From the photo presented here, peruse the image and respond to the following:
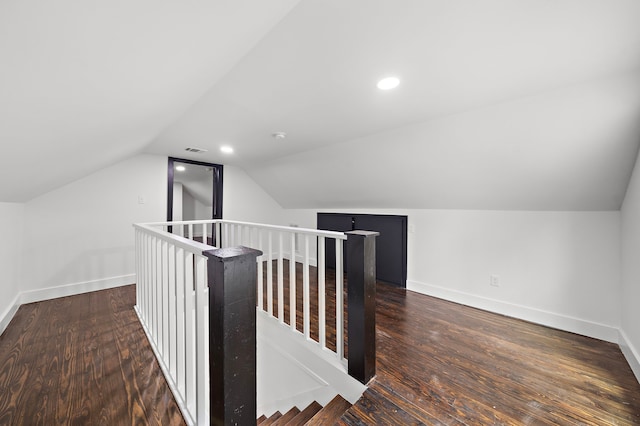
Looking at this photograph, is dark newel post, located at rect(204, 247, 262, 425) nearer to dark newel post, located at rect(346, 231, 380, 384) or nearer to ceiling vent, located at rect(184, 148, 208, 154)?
dark newel post, located at rect(346, 231, 380, 384)

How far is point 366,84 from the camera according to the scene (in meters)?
1.67

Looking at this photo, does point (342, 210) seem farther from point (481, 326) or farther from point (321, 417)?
point (321, 417)

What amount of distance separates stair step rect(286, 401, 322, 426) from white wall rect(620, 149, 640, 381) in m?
2.17

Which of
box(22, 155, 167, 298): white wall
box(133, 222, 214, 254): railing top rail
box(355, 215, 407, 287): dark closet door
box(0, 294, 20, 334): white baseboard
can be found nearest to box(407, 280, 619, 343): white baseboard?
box(355, 215, 407, 287): dark closet door

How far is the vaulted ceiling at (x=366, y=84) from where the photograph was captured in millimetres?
831

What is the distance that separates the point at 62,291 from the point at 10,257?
85 cm

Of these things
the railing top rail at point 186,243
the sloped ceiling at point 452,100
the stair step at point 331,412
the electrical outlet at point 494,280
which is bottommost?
the stair step at point 331,412

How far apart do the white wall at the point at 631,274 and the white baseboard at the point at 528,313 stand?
15 centimetres

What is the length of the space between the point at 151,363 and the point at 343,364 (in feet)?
4.64

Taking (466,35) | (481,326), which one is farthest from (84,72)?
(481,326)

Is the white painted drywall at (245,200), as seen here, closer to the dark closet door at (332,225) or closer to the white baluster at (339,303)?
Result: the dark closet door at (332,225)

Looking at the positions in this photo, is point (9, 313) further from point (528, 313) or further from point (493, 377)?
point (528, 313)

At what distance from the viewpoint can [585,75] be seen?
4.90ft

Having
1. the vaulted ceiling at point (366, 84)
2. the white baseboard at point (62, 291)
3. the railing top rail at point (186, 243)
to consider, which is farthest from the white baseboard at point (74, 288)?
the railing top rail at point (186, 243)
